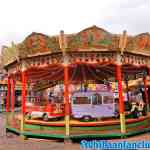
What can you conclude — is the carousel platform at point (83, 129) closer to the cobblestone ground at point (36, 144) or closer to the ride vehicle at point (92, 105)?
the cobblestone ground at point (36, 144)

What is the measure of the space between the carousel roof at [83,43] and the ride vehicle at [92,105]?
137 inches

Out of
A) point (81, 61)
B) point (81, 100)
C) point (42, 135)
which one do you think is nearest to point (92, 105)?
point (81, 100)

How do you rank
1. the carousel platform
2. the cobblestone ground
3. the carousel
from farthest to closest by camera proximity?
the carousel, the carousel platform, the cobblestone ground

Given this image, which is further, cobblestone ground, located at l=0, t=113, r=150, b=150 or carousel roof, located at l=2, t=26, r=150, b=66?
carousel roof, located at l=2, t=26, r=150, b=66

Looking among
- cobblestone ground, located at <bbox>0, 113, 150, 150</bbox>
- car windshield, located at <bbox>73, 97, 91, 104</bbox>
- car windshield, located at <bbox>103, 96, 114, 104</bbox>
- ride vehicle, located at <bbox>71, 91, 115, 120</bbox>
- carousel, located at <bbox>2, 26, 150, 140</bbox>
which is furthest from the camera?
car windshield, located at <bbox>103, 96, 114, 104</bbox>

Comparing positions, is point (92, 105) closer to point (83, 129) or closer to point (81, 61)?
point (83, 129)

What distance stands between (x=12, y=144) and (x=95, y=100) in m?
4.95

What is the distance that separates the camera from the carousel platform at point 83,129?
1194 cm

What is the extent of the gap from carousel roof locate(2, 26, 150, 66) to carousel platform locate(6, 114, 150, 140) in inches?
119

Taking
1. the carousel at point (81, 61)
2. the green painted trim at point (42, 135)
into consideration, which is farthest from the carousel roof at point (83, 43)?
the green painted trim at point (42, 135)

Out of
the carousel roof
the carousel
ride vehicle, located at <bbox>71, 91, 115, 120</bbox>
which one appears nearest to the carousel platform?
the carousel

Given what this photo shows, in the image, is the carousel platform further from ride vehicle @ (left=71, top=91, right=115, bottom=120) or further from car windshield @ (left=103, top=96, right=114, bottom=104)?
car windshield @ (left=103, top=96, right=114, bottom=104)

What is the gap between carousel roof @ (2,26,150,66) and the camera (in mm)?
12109

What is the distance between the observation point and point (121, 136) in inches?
A: 476
